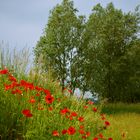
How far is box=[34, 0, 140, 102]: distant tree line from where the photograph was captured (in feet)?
102

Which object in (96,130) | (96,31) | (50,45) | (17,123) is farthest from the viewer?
(96,31)

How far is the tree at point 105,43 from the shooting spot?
103ft

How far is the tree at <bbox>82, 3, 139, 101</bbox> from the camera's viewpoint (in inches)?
1235

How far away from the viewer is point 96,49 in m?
31.9

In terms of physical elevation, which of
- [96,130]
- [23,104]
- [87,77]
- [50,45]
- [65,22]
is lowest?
[96,130]

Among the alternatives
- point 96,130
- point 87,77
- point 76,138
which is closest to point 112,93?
point 87,77

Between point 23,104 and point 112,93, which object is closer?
point 23,104

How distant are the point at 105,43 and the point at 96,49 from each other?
2340mm

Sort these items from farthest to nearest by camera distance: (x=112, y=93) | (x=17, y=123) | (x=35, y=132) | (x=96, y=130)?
1. (x=112, y=93)
2. (x=96, y=130)
3. (x=17, y=123)
4. (x=35, y=132)

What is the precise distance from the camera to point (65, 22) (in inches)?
1256

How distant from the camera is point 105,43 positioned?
33969 mm

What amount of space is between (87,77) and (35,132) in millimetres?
25086

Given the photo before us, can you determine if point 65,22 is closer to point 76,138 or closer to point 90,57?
point 90,57

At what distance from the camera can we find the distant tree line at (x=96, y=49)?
102ft
